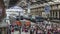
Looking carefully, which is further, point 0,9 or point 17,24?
point 17,24

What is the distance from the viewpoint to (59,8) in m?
6.70

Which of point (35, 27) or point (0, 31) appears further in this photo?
point (35, 27)

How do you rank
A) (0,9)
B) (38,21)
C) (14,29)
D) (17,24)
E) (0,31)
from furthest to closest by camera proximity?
1. (38,21)
2. (14,29)
3. (17,24)
4. (0,31)
5. (0,9)

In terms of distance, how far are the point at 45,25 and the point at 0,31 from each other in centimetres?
188

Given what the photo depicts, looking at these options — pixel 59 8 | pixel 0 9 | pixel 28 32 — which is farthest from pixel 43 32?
pixel 59 8

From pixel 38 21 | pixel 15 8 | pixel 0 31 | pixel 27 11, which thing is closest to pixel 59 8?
pixel 27 11

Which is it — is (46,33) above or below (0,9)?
below

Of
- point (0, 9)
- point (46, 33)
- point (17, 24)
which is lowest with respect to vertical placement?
point (46, 33)

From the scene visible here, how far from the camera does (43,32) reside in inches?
150

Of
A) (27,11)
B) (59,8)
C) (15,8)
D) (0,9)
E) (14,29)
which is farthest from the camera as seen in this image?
(59,8)

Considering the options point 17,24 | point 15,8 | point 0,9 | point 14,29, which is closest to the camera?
point 0,9

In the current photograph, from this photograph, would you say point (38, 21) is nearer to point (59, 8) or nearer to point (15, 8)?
point (15, 8)

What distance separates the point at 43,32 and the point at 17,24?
640mm

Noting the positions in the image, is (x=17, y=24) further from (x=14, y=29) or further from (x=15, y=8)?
(x=15, y=8)
